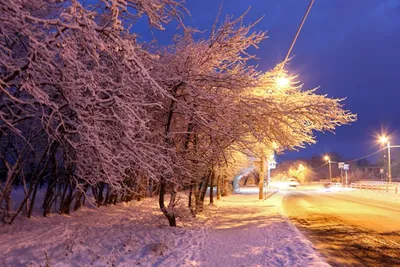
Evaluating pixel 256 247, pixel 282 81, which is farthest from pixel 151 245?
pixel 282 81

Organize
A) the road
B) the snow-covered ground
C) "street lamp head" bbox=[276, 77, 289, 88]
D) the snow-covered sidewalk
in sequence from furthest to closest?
the snow-covered ground
"street lamp head" bbox=[276, 77, 289, 88]
the road
the snow-covered sidewalk

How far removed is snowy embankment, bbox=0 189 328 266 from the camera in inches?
356

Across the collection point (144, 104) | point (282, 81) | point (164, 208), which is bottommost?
point (164, 208)

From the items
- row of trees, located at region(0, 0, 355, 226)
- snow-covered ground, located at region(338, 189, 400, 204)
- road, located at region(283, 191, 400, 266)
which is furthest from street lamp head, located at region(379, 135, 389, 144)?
row of trees, located at region(0, 0, 355, 226)

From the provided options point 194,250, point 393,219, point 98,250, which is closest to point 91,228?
point 98,250

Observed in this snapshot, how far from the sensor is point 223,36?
41.0ft

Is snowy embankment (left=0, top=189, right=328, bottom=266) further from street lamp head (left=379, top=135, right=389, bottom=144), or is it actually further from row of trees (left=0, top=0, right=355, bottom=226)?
street lamp head (left=379, top=135, right=389, bottom=144)

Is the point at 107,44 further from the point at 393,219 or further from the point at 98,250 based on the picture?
the point at 393,219

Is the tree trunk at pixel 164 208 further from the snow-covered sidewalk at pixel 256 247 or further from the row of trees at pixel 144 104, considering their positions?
the snow-covered sidewalk at pixel 256 247

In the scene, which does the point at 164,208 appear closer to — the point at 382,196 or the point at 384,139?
the point at 382,196

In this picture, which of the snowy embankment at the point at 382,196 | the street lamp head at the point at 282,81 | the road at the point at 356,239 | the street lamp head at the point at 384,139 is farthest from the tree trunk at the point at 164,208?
the street lamp head at the point at 384,139

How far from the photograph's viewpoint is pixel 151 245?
34.9ft

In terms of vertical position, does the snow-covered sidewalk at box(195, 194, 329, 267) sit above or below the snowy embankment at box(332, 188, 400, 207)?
below

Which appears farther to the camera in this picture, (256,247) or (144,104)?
(256,247)
